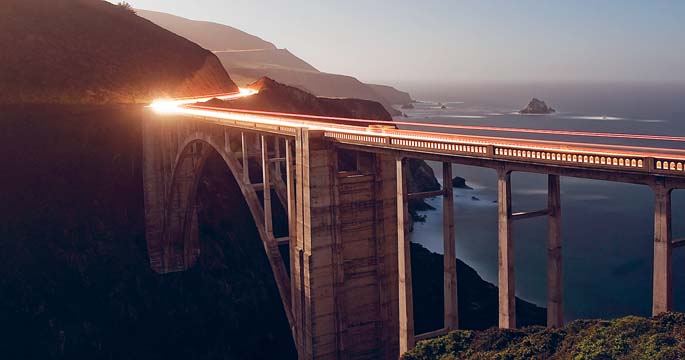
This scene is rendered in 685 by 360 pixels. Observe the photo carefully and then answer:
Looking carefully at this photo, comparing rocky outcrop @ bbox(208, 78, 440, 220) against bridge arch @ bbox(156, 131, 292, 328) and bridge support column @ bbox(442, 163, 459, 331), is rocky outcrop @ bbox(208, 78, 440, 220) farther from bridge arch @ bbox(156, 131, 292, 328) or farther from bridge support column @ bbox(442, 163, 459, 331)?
bridge support column @ bbox(442, 163, 459, 331)

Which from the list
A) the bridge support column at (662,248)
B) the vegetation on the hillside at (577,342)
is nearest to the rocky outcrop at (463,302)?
the vegetation on the hillside at (577,342)

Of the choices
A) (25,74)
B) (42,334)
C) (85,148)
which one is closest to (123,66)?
(25,74)

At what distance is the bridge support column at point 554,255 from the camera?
821 inches

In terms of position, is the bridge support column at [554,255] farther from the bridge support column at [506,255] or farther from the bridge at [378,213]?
the bridge support column at [506,255]

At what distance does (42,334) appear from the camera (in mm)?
48750

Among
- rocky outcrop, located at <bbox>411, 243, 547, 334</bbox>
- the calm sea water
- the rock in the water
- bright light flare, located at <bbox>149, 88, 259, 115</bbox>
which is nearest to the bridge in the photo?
bright light flare, located at <bbox>149, 88, 259, 115</bbox>

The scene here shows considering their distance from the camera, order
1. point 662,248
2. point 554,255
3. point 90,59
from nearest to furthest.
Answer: point 662,248 → point 554,255 → point 90,59

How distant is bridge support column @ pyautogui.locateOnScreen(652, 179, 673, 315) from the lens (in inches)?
685

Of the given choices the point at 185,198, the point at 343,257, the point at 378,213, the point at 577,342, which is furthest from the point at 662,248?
the point at 185,198

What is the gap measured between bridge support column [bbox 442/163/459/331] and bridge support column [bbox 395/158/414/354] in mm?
1840

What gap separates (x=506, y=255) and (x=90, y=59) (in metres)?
67.3

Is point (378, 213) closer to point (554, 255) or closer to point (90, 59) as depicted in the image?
point (554, 255)

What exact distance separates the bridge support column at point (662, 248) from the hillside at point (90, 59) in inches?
2455

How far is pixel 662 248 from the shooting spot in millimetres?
17500
